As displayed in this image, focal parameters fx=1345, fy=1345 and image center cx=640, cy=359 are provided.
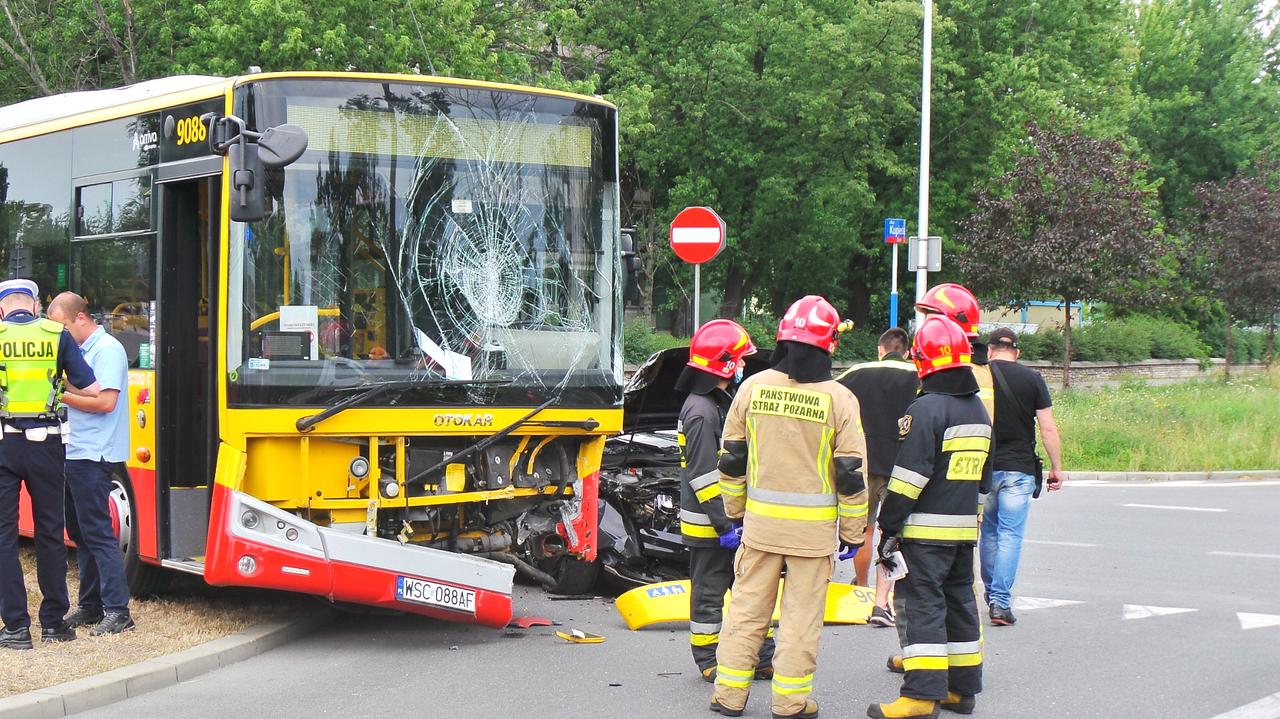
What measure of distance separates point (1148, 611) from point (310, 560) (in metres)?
5.47

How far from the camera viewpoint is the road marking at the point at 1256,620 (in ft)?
27.8

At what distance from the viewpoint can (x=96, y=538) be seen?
7598mm

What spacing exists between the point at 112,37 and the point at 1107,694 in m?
19.8

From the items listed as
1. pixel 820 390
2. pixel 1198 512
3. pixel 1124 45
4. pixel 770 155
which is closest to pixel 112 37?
pixel 770 155

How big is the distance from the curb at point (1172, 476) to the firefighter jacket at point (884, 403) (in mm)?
9748

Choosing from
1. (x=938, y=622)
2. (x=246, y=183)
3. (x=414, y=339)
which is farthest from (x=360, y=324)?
(x=938, y=622)

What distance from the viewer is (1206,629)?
838cm

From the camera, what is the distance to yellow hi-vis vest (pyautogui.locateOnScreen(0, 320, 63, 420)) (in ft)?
23.5

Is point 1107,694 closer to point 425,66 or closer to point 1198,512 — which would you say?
point 1198,512

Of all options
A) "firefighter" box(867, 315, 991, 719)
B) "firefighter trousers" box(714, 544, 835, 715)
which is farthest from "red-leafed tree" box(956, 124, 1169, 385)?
"firefighter trousers" box(714, 544, 835, 715)

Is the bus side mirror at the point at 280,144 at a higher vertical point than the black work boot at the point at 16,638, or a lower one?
higher

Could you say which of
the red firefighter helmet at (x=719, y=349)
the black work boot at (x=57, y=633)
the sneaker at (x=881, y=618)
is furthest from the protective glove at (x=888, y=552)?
the black work boot at (x=57, y=633)

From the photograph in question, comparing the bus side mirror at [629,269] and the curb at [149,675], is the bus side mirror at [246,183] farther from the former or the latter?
the bus side mirror at [629,269]

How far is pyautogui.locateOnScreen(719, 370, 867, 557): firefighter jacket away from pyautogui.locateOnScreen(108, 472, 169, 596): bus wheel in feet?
14.0
